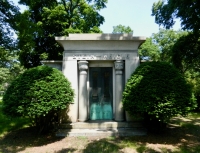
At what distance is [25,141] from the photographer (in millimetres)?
6602

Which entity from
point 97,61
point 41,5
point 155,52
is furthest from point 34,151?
point 155,52

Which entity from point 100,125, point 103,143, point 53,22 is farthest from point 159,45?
point 103,143

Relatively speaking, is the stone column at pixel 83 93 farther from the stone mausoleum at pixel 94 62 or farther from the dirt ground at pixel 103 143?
the dirt ground at pixel 103 143

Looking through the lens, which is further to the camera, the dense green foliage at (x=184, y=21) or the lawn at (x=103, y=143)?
the dense green foliage at (x=184, y=21)

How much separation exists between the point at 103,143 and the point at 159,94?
8.05ft

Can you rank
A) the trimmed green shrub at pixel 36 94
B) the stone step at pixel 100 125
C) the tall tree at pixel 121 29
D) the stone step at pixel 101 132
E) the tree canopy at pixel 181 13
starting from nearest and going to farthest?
the trimmed green shrub at pixel 36 94 < the stone step at pixel 101 132 < the stone step at pixel 100 125 < the tree canopy at pixel 181 13 < the tall tree at pixel 121 29

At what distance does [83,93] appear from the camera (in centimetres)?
776

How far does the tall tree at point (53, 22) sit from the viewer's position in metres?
16.4

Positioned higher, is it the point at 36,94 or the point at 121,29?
the point at 121,29

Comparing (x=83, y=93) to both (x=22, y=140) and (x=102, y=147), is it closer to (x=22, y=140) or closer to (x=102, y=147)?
(x=102, y=147)

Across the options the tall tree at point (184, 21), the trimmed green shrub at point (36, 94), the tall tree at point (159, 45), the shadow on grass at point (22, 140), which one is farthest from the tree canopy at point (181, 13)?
the tall tree at point (159, 45)

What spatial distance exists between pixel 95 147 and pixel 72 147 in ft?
2.40

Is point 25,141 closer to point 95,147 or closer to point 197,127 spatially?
point 95,147

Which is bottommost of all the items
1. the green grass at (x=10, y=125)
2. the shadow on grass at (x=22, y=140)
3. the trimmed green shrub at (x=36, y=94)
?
the shadow on grass at (x=22, y=140)
